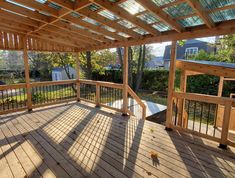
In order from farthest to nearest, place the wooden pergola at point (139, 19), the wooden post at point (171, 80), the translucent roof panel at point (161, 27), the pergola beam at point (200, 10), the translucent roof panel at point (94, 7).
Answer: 1. the wooden post at point (171, 80)
2. the translucent roof panel at point (161, 27)
3. the translucent roof panel at point (94, 7)
4. the wooden pergola at point (139, 19)
5. the pergola beam at point (200, 10)

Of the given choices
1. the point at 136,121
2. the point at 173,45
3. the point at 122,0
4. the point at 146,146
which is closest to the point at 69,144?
the point at 146,146

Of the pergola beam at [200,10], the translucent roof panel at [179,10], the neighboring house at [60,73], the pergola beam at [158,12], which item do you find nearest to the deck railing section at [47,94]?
the pergola beam at [158,12]

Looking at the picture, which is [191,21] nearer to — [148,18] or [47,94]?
[148,18]

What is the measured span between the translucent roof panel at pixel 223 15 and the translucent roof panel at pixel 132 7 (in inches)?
45.8

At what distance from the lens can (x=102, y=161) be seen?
2.51 meters

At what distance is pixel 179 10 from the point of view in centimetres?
249

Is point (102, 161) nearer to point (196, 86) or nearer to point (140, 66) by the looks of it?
point (196, 86)

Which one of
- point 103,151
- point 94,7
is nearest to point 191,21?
point 94,7

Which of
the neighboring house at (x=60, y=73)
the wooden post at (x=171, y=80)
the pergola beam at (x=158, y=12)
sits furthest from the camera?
the neighboring house at (x=60, y=73)

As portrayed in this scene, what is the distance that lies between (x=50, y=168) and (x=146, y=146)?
5.71 ft

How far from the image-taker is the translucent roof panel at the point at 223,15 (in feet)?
7.60

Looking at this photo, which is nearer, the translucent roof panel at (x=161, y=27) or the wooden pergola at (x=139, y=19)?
the wooden pergola at (x=139, y=19)

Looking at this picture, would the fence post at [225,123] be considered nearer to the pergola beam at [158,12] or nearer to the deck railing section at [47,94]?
the pergola beam at [158,12]

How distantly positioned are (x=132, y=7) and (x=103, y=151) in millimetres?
2607
